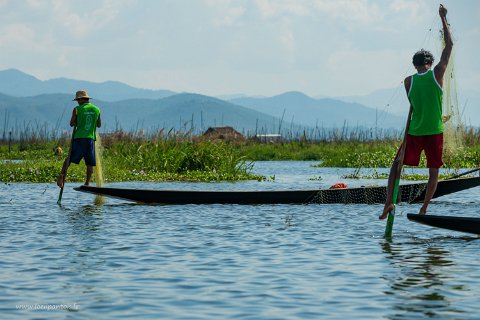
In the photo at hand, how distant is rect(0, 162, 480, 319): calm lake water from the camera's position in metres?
6.34

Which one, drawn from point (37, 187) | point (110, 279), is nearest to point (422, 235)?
point (110, 279)

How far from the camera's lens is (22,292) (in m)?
6.85

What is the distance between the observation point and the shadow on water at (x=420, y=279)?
6281 mm

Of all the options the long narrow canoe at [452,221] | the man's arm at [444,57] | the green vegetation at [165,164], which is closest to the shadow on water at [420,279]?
the long narrow canoe at [452,221]

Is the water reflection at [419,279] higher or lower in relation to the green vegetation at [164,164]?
lower

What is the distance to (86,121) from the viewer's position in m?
14.8

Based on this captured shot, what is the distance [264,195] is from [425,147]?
4.46m

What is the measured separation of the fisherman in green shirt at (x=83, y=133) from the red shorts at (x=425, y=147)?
6400 millimetres

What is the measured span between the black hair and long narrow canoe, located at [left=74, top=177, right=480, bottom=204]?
4331mm

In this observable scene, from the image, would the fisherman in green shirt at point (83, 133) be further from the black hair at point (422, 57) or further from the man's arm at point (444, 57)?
the man's arm at point (444, 57)

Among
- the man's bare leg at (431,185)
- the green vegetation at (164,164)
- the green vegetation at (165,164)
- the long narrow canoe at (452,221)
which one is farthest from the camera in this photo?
the green vegetation at (165,164)

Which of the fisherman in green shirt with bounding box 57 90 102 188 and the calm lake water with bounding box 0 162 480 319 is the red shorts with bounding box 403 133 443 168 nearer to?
the calm lake water with bounding box 0 162 480 319

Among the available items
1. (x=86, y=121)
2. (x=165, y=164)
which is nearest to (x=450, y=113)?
(x=86, y=121)

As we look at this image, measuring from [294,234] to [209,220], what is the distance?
186 cm
